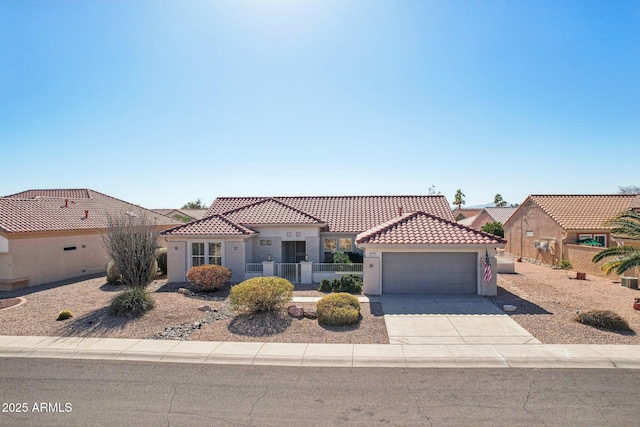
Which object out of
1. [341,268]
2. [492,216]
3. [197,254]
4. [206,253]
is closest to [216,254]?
[206,253]

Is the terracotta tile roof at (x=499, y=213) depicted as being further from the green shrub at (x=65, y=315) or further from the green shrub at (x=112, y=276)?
the green shrub at (x=65, y=315)

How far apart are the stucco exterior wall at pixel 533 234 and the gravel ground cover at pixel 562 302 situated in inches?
156

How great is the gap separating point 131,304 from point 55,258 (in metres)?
11.7

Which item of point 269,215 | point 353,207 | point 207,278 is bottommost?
point 207,278

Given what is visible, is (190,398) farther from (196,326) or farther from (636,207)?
(636,207)

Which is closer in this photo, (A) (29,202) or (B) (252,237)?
(B) (252,237)

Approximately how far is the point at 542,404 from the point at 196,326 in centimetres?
1023

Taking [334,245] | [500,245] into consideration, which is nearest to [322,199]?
[334,245]

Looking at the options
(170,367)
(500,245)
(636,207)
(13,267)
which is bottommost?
(170,367)

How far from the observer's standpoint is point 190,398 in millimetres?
8016

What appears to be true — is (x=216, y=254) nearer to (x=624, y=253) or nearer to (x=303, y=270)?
(x=303, y=270)

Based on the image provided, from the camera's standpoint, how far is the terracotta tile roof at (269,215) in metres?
22.5

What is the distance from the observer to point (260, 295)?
13742mm

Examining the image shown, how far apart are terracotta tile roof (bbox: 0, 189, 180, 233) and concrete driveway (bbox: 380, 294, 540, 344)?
1356cm
